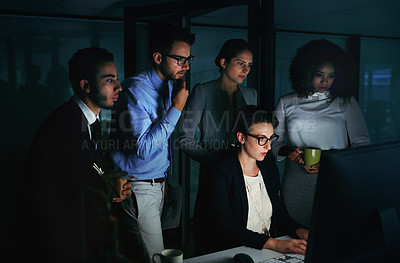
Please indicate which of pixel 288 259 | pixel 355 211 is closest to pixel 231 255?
pixel 288 259

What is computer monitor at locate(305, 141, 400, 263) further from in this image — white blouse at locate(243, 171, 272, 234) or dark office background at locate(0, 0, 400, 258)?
dark office background at locate(0, 0, 400, 258)

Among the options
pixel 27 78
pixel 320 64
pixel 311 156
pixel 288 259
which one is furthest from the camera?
pixel 27 78

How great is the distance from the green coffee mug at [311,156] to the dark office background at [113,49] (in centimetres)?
140

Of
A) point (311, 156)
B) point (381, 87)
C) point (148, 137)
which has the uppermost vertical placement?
point (381, 87)

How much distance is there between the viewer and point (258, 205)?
68.8 inches

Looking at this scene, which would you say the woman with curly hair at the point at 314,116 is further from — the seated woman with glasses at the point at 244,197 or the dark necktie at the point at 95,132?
the dark necktie at the point at 95,132

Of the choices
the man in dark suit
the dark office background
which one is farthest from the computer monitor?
the dark office background

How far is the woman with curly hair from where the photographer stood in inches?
83.4

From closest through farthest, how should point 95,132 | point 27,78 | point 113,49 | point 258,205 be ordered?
1. point 95,132
2. point 258,205
3. point 27,78
4. point 113,49

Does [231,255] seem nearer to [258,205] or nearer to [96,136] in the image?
[258,205]

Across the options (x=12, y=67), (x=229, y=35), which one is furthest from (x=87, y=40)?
(x=229, y=35)

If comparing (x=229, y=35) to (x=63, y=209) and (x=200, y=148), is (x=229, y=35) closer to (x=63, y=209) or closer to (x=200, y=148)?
(x=200, y=148)

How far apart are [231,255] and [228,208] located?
13.5 inches

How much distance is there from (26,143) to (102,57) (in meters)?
1.98
